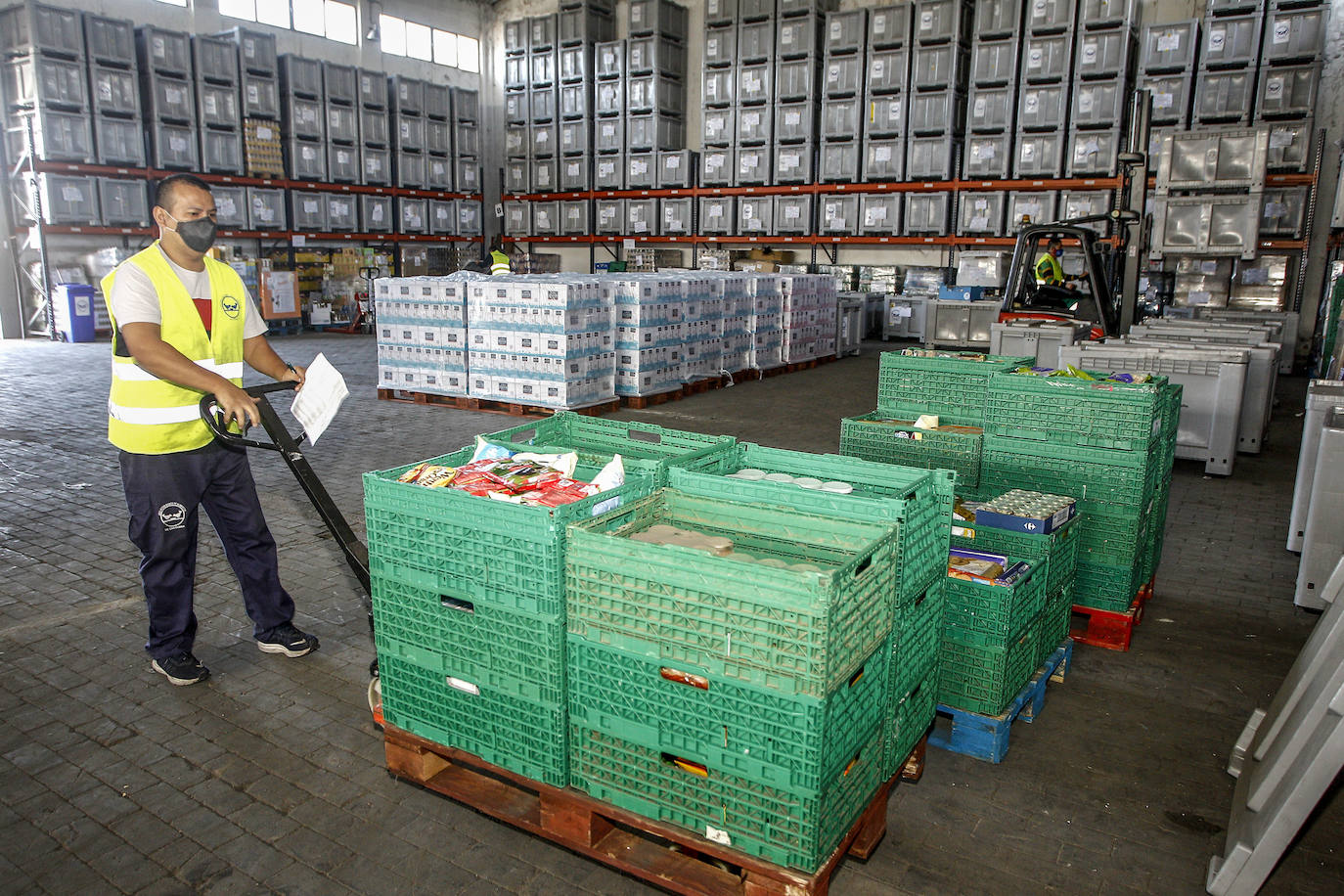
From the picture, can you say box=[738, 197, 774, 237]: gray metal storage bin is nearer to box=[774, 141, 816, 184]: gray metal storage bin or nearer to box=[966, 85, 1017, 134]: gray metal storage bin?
box=[774, 141, 816, 184]: gray metal storage bin

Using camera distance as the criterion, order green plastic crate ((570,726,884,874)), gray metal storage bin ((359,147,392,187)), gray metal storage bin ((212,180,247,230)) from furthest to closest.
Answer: gray metal storage bin ((359,147,392,187)) < gray metal storage bin ((212,180,247,230)) < green plastic crate ((570,726,884,874))

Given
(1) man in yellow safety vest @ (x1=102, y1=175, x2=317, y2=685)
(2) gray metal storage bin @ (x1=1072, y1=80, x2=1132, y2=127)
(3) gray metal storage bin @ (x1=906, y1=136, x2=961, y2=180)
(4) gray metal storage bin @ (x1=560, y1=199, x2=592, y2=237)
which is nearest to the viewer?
(1) man in yellow safety vest @ (x1=102, y1=175, x2=317, y2=685)

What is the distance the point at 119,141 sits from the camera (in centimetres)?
1772

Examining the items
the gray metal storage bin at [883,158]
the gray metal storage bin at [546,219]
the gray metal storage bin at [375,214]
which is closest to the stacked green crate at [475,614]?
Answer: the gray metal storage bin at [883,158]

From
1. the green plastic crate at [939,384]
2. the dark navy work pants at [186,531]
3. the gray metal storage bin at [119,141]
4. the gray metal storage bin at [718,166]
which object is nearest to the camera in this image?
the dark navy work pants at [186,531]

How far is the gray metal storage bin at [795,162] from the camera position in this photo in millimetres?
20438

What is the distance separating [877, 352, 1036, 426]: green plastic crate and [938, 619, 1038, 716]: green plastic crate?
2.42 m

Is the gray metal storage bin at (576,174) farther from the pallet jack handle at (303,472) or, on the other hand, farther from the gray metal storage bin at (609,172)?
the pallet jack handle at (303,472)

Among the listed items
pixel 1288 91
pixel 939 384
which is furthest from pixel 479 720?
pixel 1288 91

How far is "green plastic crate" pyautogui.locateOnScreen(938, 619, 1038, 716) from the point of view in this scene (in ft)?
12.4

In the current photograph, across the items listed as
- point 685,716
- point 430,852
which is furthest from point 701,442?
point 430,852

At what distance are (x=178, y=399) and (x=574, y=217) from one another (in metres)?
21.0

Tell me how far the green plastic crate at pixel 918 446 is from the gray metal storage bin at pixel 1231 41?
1488 centimetres

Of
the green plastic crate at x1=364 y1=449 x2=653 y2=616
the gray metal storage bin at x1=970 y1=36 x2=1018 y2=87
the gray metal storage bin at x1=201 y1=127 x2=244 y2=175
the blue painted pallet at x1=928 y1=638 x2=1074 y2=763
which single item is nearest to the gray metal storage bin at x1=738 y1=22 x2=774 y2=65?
the gray metal storage bin at x1=970 y1=36 x2=1018 y2=87
